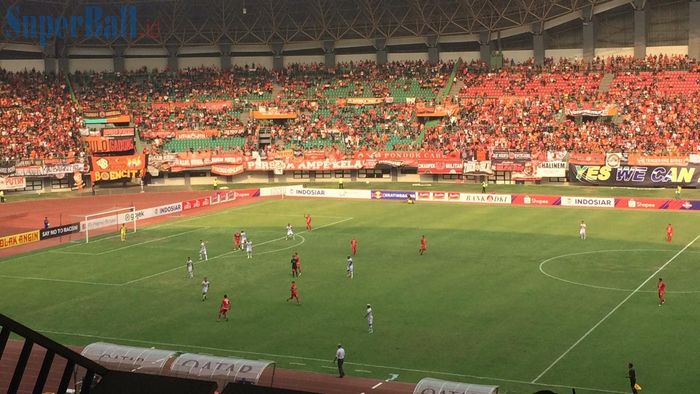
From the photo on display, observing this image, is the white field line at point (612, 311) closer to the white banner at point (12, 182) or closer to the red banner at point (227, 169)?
the red banner at point (227, 169)

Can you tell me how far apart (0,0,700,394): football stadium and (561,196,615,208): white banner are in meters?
0.66

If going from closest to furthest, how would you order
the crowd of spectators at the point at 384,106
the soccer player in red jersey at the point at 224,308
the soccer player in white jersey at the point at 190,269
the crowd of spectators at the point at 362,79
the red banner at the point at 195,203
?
the soccer player in red jersey at the point at 224,308 → the soccer player in white jersey at the point at 190,269 → the red banner at the point at 195,203 → the crowd of spectators at the point at 384,106 → the crowd of spectators at the point at 362,79

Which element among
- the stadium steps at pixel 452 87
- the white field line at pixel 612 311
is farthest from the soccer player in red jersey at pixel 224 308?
the stadium steps at pixel 452 87

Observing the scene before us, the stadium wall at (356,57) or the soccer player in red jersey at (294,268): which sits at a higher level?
the stadium wall at (356,57)

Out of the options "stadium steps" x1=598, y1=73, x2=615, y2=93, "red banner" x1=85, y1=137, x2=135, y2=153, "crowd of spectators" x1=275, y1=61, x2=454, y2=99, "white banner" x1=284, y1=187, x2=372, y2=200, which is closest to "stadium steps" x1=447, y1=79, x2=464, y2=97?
"crowd of spectators" x1=275, y1=61, x2=454, y2=99

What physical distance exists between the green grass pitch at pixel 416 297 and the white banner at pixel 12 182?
89.2ft

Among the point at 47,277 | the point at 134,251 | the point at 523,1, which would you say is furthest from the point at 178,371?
the point at 523,1

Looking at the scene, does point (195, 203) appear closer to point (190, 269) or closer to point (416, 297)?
point (190, 269)

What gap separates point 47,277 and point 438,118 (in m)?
56.3

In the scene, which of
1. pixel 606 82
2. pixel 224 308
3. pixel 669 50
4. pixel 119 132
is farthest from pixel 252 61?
pixel 224 308

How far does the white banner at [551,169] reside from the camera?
8281 centimetres

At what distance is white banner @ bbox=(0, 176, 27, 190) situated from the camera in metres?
84.6

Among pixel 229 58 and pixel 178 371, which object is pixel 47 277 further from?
pixel 229 58

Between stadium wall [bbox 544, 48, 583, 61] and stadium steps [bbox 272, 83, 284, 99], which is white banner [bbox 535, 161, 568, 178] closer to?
stadium wall [bbox 544, 48, 583, 61]
